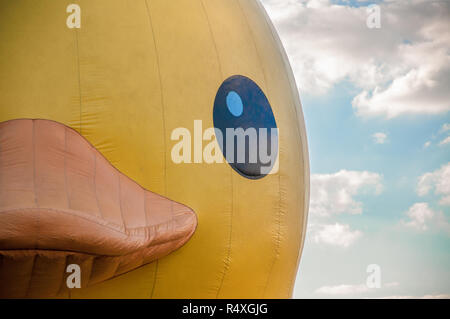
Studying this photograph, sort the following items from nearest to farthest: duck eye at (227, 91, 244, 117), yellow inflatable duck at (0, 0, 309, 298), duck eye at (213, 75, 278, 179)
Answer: yellow inflatable duck at (0, 0, 309, 298)
duck eye at (213, 75, 278, 179)
duck eye at (227, 91, 244, 117)

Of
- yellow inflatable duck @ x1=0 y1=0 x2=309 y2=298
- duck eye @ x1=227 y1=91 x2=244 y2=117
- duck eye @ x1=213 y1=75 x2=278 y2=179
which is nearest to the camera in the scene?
yellow inflatable duck @ x1=0 y1=0 x2=309 y2=298

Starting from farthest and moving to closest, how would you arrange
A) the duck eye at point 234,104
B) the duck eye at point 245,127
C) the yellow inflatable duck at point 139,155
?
1. the duck eye at point 234,104
2. the duck eye at point 245,127
3. the yellow inflatable duck at point 139,155

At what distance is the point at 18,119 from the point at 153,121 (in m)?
1.05

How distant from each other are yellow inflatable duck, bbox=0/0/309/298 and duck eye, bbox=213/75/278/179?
2 cm

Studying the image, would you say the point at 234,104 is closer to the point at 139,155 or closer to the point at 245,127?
the point at 245,127

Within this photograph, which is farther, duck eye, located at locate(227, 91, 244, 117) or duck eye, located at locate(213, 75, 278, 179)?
duck eye, located at locate(227, 91, 244, 117)

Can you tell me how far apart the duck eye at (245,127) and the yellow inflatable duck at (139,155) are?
0.05 feet

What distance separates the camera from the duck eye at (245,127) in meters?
5.44

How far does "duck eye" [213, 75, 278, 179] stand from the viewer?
17.9 ft

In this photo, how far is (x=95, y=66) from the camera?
16.1ft

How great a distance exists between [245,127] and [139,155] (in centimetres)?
117

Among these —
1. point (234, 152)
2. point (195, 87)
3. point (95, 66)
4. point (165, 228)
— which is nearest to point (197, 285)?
point (165, 228)

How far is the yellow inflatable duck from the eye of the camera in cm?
412
